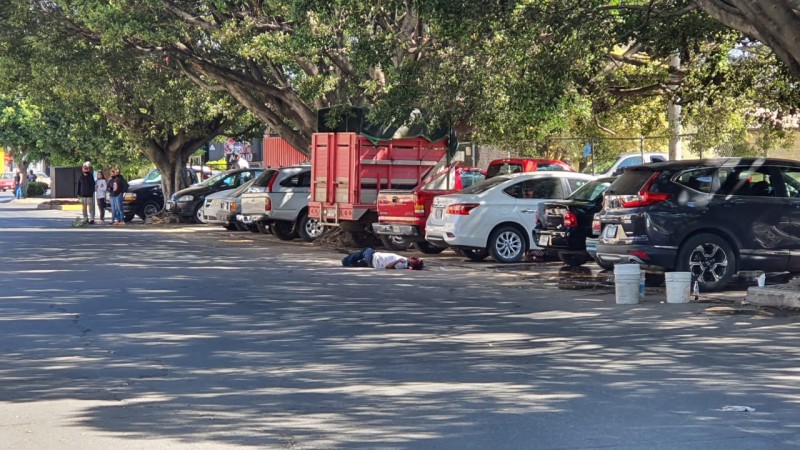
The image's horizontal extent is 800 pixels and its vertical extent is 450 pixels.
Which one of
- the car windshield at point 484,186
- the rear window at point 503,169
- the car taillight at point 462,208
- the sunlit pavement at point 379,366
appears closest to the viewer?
the sunlit pavement at point 379,366

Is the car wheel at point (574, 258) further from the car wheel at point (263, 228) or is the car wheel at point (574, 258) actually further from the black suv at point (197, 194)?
the black suv at point (197, 194)

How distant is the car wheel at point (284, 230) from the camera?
2795 cm

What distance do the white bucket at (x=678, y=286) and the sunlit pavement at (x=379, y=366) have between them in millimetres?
355

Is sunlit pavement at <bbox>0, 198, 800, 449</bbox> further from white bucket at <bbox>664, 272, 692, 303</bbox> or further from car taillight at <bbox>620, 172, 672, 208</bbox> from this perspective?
car taillight at <bbox>620, 172, 672, 208</bbox>

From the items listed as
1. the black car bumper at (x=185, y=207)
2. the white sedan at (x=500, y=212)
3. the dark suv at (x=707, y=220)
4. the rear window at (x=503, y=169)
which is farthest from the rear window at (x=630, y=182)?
the black car bumper at (x=185, y=207)

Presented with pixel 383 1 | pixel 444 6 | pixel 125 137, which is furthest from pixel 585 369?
pixel 125 137

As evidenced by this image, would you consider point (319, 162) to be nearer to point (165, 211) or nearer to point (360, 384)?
point (165, 211)

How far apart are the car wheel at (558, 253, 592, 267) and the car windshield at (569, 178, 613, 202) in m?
0.93

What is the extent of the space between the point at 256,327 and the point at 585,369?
13.6 ft

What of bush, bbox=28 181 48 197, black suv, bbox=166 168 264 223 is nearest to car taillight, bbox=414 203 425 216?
black suv, bbox=166 168 264 223

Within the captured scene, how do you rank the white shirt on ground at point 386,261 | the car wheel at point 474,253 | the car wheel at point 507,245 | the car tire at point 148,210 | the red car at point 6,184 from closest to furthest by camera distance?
the white shirt on ground at point 386,261 → the car wheel at point 507,245 → the car wheel at point 474,253 → the car tire at point 148,210 → the red car at point 6,184

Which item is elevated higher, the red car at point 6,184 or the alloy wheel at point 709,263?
the red car at point 6,184

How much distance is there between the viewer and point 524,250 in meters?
20.6

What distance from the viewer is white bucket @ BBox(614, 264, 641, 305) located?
47.8 feet
